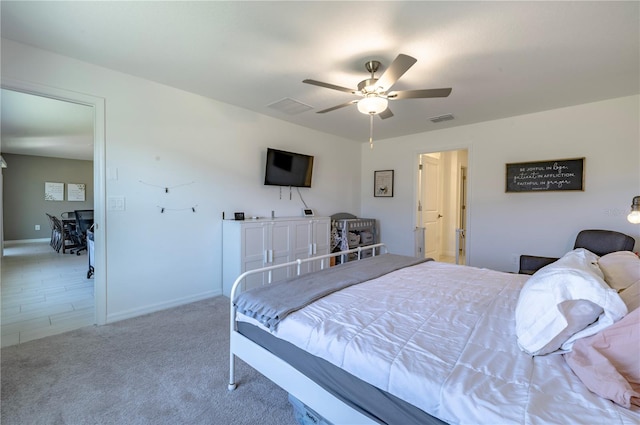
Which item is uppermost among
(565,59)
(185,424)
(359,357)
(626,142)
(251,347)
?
(565,59)

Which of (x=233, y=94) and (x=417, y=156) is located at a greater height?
(x=233, y=94)

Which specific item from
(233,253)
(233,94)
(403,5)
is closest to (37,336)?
(233,253)

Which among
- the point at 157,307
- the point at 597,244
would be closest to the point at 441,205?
the point at 597,244

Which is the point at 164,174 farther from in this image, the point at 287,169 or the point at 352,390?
the point at 352,390

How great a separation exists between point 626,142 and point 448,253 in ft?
12.4

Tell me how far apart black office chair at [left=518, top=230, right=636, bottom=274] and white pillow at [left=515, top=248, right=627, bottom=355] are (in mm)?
2485

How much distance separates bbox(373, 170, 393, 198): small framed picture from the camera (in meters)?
5.26

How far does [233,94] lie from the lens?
3.27 m

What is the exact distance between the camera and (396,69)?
1969mm

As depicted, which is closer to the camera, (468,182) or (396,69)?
(396,69)

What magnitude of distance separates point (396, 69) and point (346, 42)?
0.48 metres

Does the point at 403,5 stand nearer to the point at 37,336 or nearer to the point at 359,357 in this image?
the point at 359,357

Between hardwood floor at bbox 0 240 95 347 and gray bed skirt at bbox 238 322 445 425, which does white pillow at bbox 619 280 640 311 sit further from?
hardwood floor at bbox 0 240 95 347

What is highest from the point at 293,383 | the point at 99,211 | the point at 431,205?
the point at 431,205
